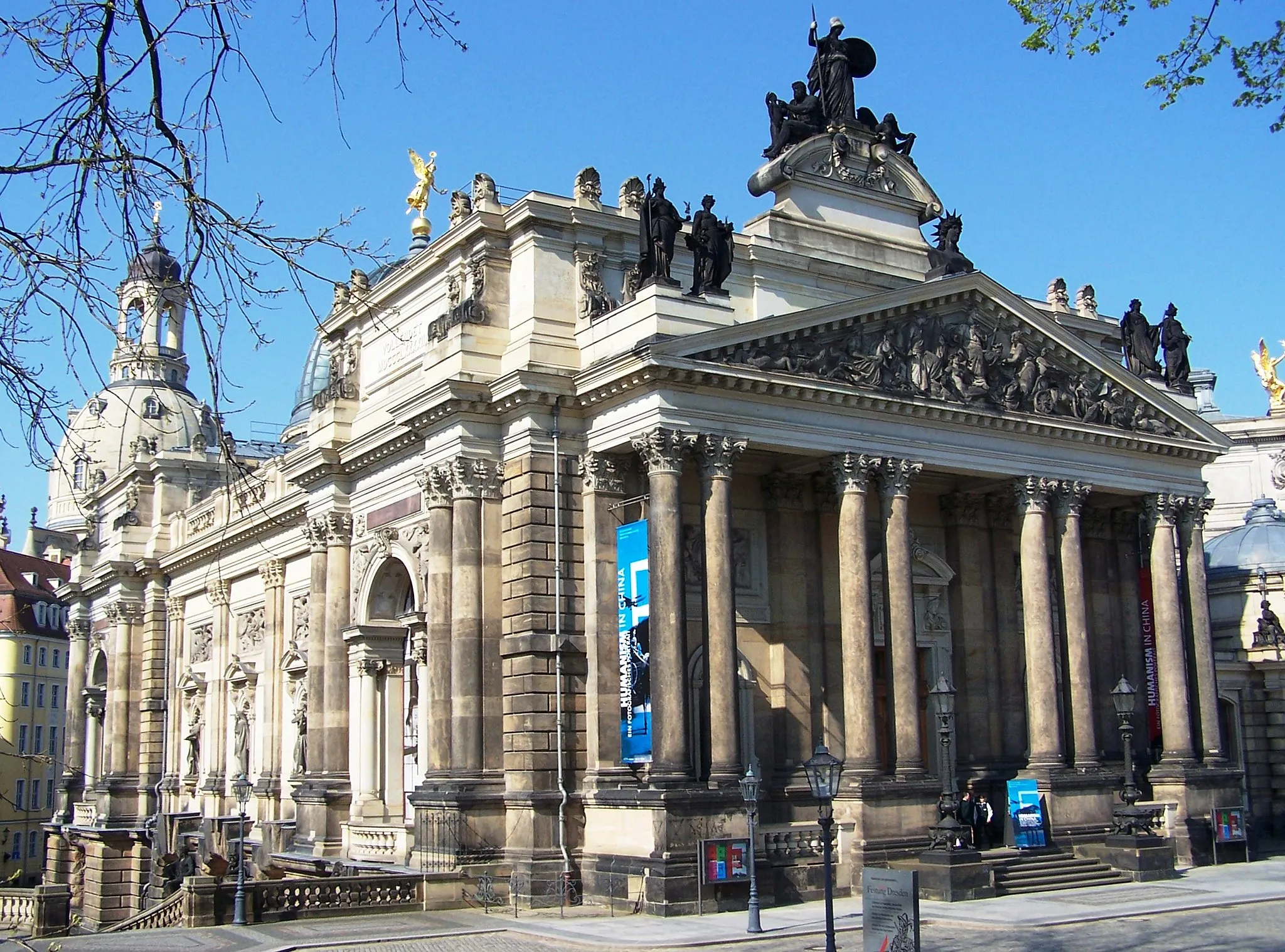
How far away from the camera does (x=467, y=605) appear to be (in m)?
35.7

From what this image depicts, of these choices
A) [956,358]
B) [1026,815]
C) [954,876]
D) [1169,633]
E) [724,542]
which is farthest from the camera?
[1169,633]

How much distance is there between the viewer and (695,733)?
3594 centimetres

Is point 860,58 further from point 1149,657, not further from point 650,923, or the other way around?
point 650,923

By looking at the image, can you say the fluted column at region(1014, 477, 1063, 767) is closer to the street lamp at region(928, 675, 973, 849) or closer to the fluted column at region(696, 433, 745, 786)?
the street lamp at region(928, 675, 973, 849)

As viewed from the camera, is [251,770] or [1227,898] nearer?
[1227,898]

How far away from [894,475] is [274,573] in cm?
2415

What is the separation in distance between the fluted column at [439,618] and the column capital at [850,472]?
957cm

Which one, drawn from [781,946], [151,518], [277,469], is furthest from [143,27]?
[151,518]

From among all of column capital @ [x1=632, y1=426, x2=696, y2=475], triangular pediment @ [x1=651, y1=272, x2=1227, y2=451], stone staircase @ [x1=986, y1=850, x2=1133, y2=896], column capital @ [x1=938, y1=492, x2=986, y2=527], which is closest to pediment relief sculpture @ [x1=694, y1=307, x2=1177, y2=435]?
triangular pediment @ [x1=651, y1=272, x2=1227, y2=451]

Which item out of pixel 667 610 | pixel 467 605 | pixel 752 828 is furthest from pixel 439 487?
pixel 752 828

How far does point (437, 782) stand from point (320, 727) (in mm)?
9659

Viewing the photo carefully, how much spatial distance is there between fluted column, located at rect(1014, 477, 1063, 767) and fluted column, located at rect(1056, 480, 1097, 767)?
0.49 m

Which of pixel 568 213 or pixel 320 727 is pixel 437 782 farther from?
pixel 568 213

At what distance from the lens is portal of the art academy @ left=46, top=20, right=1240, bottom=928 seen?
3400cm
